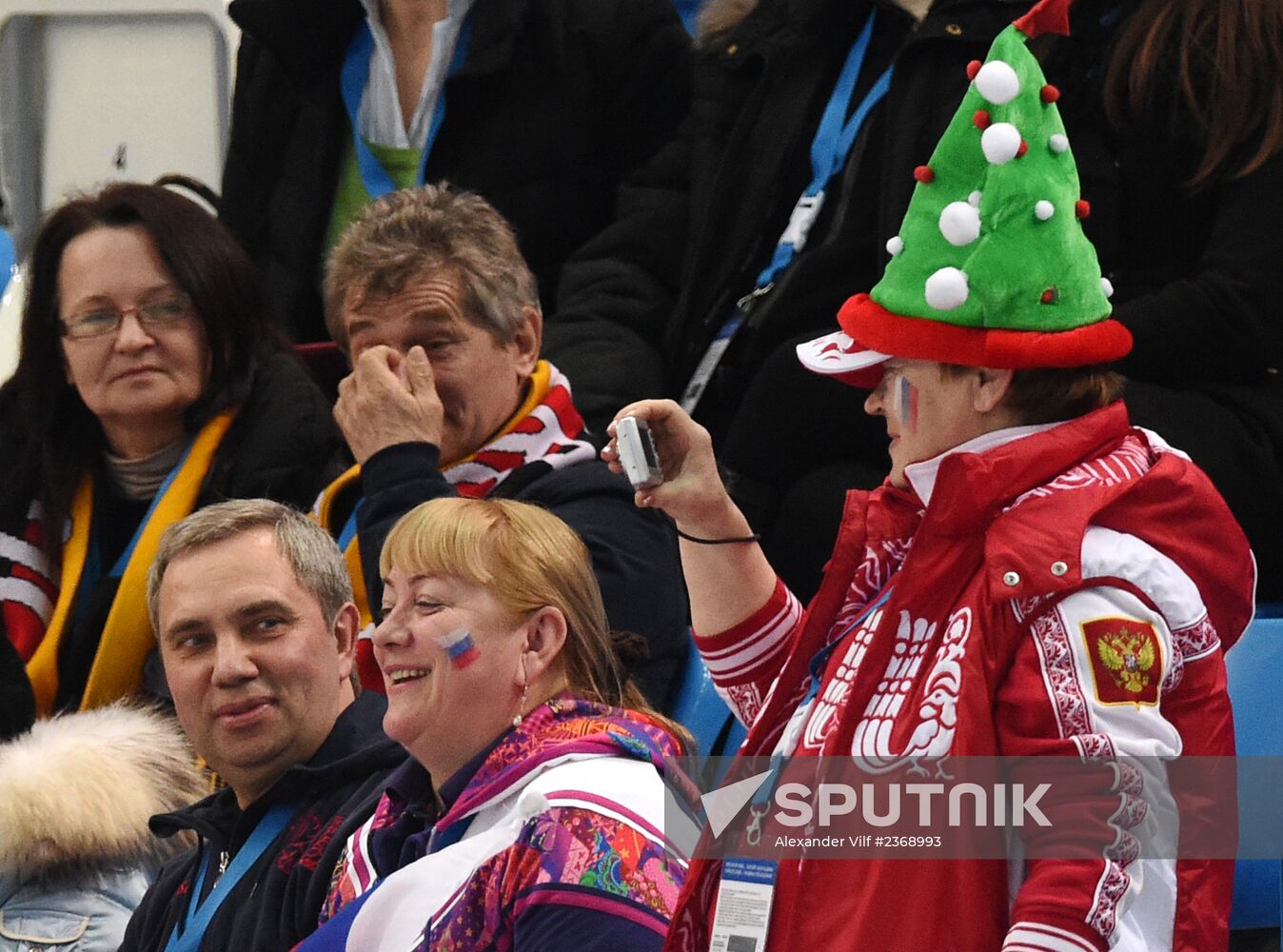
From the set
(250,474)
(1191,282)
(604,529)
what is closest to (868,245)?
(1191,282)

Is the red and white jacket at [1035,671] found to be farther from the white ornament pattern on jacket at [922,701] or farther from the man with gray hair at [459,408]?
the man with gray hair at [459,408]

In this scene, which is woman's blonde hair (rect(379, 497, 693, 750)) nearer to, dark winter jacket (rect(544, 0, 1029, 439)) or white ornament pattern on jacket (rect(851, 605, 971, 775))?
white ornament pattern on jacket (rect(851, 605, 971, 775))

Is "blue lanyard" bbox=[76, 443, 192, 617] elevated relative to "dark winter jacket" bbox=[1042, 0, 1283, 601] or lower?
lower

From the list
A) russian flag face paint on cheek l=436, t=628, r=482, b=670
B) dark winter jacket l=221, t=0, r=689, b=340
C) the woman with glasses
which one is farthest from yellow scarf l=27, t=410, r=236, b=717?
russian flag face paint on cheek l=436, t=628, r=482, b=670

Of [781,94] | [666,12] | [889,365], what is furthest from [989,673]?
[666,12]

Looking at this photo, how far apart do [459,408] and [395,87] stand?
3.53ft

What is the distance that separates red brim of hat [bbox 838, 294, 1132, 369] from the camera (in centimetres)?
216

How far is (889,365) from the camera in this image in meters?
2.29

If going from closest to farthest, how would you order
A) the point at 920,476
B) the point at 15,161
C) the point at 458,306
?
the point at 920,476, the point at 458,306, the point at 15,161

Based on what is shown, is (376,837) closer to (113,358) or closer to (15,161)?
(113,358)

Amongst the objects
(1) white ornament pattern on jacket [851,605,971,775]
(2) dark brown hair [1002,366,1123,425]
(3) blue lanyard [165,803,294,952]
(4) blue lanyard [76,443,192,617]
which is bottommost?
Answer: (3) blue lanyard [165,803,294,952]

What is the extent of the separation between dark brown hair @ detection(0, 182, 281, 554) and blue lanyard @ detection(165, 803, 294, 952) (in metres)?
1.11

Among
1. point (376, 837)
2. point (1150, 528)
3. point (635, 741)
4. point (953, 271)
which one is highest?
point (953, 271)

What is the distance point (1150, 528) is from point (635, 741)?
0.62 metres
